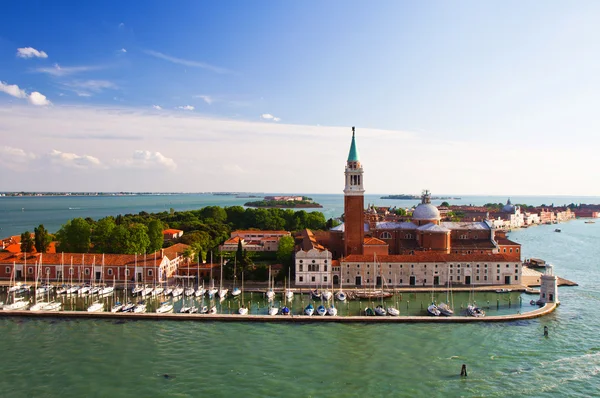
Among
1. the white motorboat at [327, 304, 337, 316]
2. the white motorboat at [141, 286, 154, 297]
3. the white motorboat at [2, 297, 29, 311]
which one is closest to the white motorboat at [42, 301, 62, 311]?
the white motorboat at [2, 297, 29, 311]

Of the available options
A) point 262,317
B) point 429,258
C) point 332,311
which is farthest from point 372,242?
point 262,317

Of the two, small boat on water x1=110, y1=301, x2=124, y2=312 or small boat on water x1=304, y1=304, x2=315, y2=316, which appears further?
small boat on water x1=110, y1=301, x2=124, y2=312

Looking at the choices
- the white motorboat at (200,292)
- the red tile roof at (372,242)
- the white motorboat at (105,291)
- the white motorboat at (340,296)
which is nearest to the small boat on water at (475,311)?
the white motorboat at (340,296)

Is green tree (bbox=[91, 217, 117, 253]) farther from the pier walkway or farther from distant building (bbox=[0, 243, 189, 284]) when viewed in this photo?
the pier walkway

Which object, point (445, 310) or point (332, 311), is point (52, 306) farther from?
point (445, 310)

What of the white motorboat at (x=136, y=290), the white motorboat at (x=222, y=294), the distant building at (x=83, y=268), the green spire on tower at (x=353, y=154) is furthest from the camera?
the green spire on tower at (x=353, y=154)

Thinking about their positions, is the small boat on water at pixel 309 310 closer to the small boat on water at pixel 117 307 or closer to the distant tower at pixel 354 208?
the distant tower at pixel 354 208
